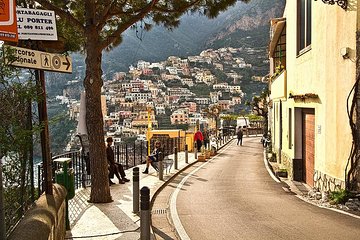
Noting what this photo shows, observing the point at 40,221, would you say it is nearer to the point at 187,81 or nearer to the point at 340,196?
the point at 340,196

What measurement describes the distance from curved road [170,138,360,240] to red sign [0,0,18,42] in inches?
193

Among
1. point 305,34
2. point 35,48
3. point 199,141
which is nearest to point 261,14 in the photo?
point 199,141

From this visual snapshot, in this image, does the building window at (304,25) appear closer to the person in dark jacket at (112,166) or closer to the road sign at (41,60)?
the person in dark jacket at (112,166)

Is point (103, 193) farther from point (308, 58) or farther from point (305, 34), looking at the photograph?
point (305, 34)

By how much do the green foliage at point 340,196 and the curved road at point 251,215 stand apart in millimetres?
491

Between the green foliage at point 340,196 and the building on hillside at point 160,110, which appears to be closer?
the green foliage at point 340,196

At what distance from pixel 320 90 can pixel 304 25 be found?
3933 mm

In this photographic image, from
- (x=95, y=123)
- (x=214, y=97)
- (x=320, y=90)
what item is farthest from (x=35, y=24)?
(x=214, y=97)

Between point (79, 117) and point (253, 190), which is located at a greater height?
point (79, 117)

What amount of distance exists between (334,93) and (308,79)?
10.2ft

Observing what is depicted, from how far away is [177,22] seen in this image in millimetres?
12547

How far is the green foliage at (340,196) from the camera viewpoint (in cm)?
919

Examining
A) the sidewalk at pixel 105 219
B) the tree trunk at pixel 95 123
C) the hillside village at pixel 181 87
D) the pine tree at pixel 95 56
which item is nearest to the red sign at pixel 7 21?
the sidewalk at pixel 105 219

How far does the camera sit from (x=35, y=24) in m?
5.52
